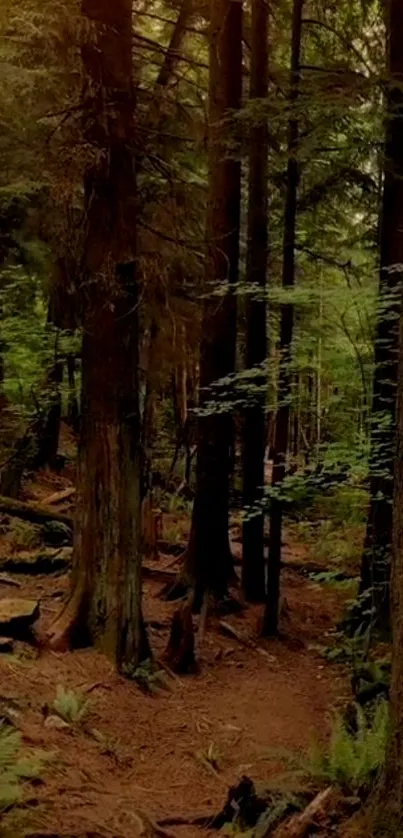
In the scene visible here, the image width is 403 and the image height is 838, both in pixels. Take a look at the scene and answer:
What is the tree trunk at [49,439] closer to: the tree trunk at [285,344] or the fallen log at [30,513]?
the fallen log at [30,513]

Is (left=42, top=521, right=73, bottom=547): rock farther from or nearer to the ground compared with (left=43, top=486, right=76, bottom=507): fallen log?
nearer to the ground

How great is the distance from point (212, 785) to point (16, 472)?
9.56 meters

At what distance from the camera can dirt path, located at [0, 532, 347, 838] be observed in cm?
520

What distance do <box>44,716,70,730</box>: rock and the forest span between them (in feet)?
0.08

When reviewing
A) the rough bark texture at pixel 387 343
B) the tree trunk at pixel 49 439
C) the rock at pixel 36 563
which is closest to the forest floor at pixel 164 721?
the rock at pixel 36 563

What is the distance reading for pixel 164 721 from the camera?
7.46 meters

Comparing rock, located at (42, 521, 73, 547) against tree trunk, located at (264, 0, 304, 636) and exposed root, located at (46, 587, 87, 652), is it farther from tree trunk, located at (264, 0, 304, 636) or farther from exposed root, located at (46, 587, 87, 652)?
exposed root, located at (46, 587, 87, 652)

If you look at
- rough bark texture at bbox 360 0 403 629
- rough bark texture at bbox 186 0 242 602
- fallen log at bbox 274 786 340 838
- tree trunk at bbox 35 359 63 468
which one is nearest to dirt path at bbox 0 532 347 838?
fallen log at bbox 274 786 340 838

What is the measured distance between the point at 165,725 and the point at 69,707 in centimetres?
110

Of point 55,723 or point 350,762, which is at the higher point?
point 350,762

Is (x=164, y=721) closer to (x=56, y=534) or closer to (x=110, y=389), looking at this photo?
(x=110, y=389)

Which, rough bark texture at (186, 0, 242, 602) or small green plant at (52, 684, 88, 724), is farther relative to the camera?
rough bark texture at (186, 0, 242, 602)

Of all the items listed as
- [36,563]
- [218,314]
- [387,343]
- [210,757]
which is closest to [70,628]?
[210,757]

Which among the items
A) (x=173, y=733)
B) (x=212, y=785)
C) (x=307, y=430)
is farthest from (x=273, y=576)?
(x=307, y=430)
